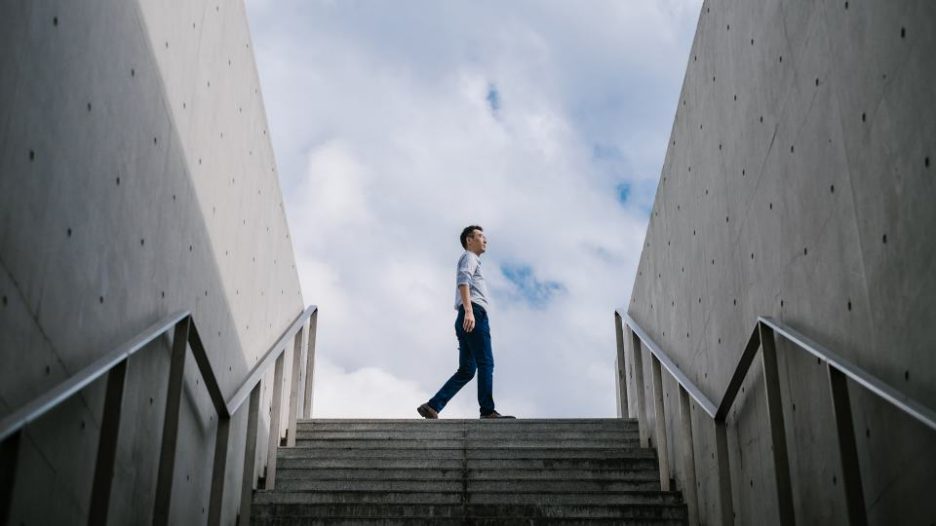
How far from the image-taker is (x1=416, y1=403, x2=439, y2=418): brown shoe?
9.71m

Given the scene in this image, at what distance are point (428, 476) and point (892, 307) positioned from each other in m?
4.18

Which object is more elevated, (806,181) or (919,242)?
(806,181)

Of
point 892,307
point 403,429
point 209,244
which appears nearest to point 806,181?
point 892,307

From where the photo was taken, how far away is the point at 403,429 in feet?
27.6

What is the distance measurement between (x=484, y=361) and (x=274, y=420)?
2534 millimetres

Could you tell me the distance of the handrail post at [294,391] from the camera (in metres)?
8.41

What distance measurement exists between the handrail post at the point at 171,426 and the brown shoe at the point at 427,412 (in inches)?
189

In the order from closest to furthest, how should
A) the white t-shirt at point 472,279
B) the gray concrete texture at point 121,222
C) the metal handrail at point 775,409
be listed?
1. the gray concrete texture at point 121,222
2. the metal handrail at point 775,409
3. the white t-shirt at point 472,279

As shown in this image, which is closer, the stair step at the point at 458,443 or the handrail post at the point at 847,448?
the handrail post at the point at 847,448

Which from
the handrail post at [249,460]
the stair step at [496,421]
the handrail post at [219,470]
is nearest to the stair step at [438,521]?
the handrail post at [249,460]

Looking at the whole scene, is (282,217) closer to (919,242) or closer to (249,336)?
(249,336)

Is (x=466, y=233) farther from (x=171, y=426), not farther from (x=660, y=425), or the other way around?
(x=171, y=426)

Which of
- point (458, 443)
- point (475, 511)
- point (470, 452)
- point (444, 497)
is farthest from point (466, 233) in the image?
point (475, 511)

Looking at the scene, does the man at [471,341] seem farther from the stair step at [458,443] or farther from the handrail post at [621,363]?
the stair step at [458,443]
